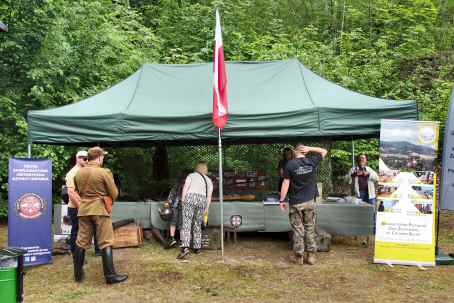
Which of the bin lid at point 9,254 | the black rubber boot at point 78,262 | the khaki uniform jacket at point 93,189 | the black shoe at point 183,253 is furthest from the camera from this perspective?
the black shoe at point 183,253

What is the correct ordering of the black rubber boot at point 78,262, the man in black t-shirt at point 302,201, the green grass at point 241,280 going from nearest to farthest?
the green grass at point 241,280, the black rubber boot at point 78,262, the man in black t-shirt at point 302,201

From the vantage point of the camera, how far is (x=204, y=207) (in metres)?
6.82

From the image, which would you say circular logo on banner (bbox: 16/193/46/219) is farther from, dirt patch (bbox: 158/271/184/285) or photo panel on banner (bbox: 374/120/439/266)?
photo panel on banner (bbox: 374/120/439/266)

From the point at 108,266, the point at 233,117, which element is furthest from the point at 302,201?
the point at 108,266

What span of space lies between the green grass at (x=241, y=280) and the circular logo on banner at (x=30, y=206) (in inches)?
28.6

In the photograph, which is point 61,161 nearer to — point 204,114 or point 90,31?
point 90,31

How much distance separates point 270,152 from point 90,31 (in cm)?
585

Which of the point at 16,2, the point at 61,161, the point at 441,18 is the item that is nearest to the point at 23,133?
the point at 61,161

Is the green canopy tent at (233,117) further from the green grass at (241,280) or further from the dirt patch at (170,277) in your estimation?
the dirt patch at (170,277)

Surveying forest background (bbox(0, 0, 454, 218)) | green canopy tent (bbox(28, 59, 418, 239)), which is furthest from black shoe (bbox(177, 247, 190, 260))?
forest background (bbox(0, 0, 454, 218))

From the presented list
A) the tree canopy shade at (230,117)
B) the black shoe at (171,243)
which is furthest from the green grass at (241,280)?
the tree canopy shade at (230,117)

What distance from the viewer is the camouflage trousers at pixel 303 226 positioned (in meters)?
6.24

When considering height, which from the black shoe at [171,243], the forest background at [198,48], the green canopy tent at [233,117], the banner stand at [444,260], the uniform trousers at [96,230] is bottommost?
the banner stand at [444,260]

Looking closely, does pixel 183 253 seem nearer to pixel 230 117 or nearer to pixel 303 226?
pixel 303 226
